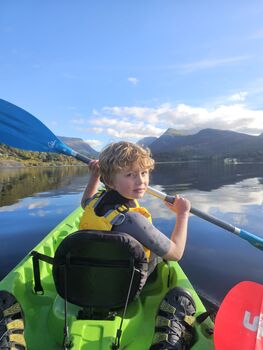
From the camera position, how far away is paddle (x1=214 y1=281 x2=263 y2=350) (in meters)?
2.59

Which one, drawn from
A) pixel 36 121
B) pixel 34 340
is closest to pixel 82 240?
pixel 34 340

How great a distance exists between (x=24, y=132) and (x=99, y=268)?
362 cm

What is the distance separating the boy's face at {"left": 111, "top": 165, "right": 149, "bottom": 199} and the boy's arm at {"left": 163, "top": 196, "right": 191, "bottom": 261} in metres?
0.53

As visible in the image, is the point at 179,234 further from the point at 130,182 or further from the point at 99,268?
the point at 99,268

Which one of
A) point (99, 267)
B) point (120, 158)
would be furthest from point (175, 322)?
point (120, 158)

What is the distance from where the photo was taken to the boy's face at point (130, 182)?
304 centimetres

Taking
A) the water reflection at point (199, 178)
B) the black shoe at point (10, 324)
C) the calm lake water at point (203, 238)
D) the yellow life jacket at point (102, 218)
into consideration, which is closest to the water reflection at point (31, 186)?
the calm lake water at point (203, 238)

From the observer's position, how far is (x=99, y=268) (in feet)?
9.40

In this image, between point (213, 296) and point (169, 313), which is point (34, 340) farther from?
point (213, 296)

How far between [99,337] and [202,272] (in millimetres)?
4292

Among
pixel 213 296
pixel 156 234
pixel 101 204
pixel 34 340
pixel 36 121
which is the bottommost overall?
pixel 213 296

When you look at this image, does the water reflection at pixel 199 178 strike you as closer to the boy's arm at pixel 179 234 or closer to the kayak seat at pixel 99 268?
the boy's arm at pixel 179 234

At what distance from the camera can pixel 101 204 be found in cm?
300

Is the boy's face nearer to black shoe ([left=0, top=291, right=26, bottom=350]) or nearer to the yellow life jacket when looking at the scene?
the yellow life jacket
